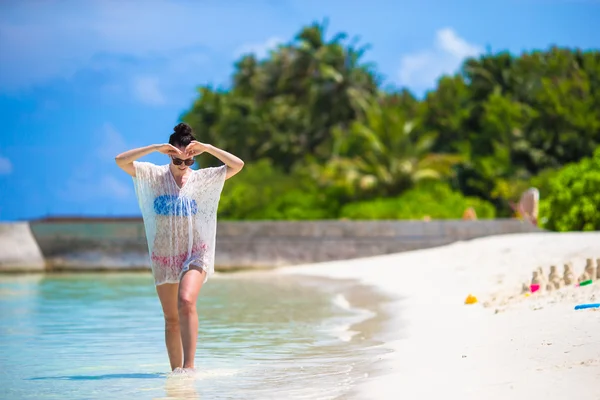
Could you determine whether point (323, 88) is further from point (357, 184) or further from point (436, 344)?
point (436, 344)

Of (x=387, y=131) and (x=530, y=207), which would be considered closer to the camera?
(x=530, y=207)

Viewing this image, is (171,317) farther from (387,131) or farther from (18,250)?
(387,131)

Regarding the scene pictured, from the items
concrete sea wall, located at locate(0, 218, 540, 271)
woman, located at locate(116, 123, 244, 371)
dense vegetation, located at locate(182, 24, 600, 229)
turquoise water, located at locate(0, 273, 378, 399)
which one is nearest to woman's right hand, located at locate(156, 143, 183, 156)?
woman, located at locate(116, 123, 244, 371)

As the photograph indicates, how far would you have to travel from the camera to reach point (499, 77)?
46406 mm

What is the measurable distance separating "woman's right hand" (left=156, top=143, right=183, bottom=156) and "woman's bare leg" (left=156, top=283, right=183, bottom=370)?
100cm

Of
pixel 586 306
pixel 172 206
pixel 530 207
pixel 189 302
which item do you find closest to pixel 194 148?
pixel 172 206

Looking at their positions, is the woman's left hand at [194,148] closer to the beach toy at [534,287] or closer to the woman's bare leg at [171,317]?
the woman's bare leg at [171,317]

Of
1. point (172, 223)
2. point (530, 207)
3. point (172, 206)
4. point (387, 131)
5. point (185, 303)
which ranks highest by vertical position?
point (387, 131)

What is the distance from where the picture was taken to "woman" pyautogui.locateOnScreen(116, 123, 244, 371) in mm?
7367

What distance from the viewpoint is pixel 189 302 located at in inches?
284

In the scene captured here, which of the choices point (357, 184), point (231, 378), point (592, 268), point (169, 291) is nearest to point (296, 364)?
point (231, 378)

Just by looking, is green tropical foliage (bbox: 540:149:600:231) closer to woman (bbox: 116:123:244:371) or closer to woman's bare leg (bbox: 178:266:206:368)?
woman (bbox: 116:123:244:371)

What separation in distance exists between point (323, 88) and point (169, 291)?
40463 mm

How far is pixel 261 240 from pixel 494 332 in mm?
15562
